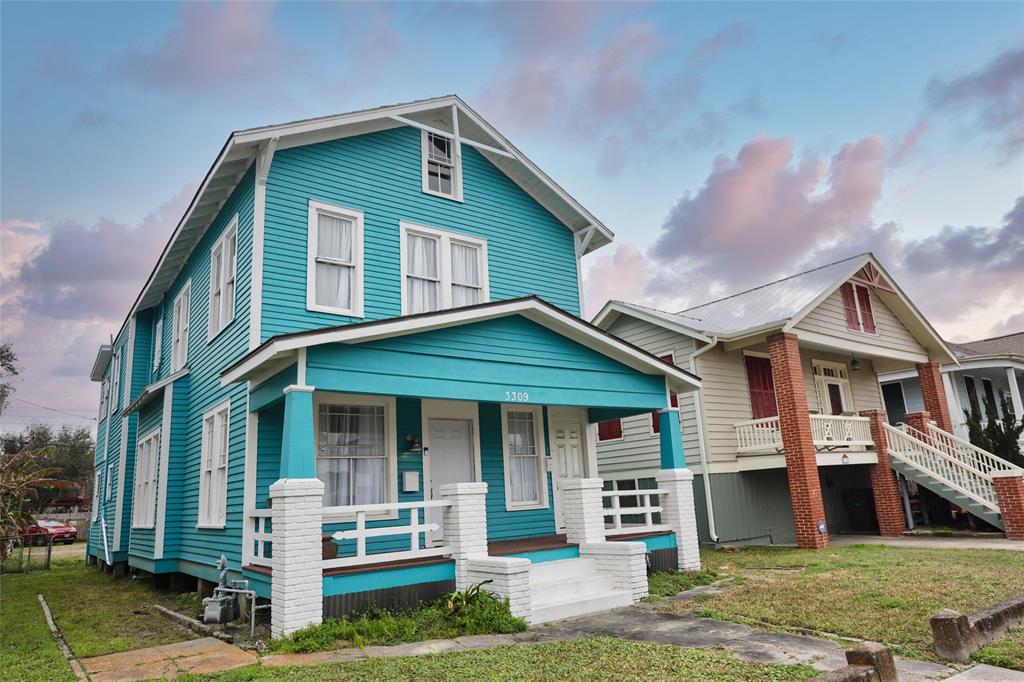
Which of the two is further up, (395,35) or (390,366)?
(395,35)

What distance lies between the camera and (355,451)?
1059 cm

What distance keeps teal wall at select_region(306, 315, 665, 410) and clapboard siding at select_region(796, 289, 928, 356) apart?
7405mm

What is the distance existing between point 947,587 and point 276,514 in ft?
28.4

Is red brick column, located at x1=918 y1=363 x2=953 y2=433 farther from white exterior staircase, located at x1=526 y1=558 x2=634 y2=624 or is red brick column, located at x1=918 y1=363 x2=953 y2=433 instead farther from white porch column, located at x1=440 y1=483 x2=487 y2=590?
white porch column, located at x1=440 y1=483 x2=487 y2=590

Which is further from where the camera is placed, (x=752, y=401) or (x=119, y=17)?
(x=752, y=401)

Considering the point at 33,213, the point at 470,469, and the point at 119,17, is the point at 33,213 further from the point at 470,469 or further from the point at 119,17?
the point at 470,469

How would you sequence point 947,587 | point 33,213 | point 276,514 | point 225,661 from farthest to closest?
point 33,213 → point 947,587 → point 276,514 → point 225,661

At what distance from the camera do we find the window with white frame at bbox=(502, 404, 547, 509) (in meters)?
12.5

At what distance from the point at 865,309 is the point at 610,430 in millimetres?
8341

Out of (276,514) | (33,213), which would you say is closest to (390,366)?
(276,514)

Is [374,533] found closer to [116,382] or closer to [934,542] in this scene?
[934,542]

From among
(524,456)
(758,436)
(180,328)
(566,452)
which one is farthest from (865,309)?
(180,328)

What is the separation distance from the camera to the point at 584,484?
33.8 ft

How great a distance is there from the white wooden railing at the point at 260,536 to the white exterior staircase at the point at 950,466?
15695mm
